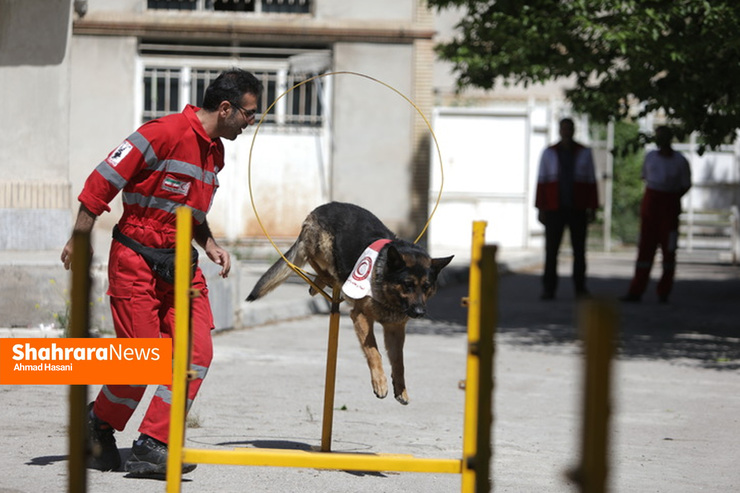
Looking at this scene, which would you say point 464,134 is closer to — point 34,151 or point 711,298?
point 711,298

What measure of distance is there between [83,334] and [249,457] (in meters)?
0.92

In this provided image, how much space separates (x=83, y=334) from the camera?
3742 mm

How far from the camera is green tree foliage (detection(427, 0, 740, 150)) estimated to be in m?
9.92

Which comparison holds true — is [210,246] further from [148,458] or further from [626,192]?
[626,192]

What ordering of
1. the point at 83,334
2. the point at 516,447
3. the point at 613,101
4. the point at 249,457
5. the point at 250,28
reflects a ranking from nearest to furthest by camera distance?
the point at 83,334 < the point at 249,457 < the point at 516,447 < the point at 613,101 < the point at 250,28

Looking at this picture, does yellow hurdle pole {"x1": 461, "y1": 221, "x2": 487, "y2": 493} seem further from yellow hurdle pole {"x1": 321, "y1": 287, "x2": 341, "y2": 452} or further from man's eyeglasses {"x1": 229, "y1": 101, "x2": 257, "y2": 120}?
man's eyeglasses {"x1": 229, "y1": 101, "x2": 257, "y2": 120}

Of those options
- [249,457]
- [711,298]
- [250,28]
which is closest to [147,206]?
[249,457]

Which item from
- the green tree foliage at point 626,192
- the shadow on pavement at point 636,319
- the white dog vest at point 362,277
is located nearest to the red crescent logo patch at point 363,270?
the white dog vest at point 362,277

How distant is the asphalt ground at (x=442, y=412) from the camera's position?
18.3ft

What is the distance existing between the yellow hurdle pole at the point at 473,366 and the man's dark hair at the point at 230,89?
175 centimetres

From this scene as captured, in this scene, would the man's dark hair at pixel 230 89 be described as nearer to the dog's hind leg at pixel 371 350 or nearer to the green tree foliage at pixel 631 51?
the dog's hind leg at pixel 371 350

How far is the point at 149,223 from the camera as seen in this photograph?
17.8 feet

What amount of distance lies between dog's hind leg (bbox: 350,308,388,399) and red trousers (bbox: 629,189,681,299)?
8652 mm

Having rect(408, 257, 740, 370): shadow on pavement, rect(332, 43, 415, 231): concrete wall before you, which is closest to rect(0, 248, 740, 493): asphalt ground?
rect(408, 257, 740, 370): shadow on pavement
